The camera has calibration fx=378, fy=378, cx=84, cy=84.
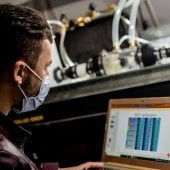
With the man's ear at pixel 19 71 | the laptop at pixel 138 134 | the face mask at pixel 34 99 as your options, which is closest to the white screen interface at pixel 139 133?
the laptop at pixel 138 134

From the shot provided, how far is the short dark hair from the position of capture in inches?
46.0

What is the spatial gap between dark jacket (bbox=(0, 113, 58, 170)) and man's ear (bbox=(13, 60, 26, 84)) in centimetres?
12

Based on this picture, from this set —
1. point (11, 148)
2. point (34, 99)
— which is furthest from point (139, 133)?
point (11, 148)

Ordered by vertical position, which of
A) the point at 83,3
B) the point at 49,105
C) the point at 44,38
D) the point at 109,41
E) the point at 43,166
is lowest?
the point at 43,166

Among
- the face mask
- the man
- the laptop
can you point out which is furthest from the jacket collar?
the laptop

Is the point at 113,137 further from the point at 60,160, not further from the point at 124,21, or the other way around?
the point at 124,21

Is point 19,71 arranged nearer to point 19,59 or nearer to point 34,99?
point 19,59

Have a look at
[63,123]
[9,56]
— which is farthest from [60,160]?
[9,56]

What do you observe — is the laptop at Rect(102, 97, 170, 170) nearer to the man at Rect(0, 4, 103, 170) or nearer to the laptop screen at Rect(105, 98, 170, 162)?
the laptop screen at Rect(105, 98, 170, 162)

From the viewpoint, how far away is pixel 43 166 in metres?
1.33

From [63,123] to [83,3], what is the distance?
1.10m

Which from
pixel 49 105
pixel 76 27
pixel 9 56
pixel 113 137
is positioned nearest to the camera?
pixel 9 56

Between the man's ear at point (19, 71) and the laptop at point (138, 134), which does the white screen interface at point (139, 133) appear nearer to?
the laptop at point (138, 134)

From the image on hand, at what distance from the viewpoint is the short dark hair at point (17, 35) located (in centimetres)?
117
